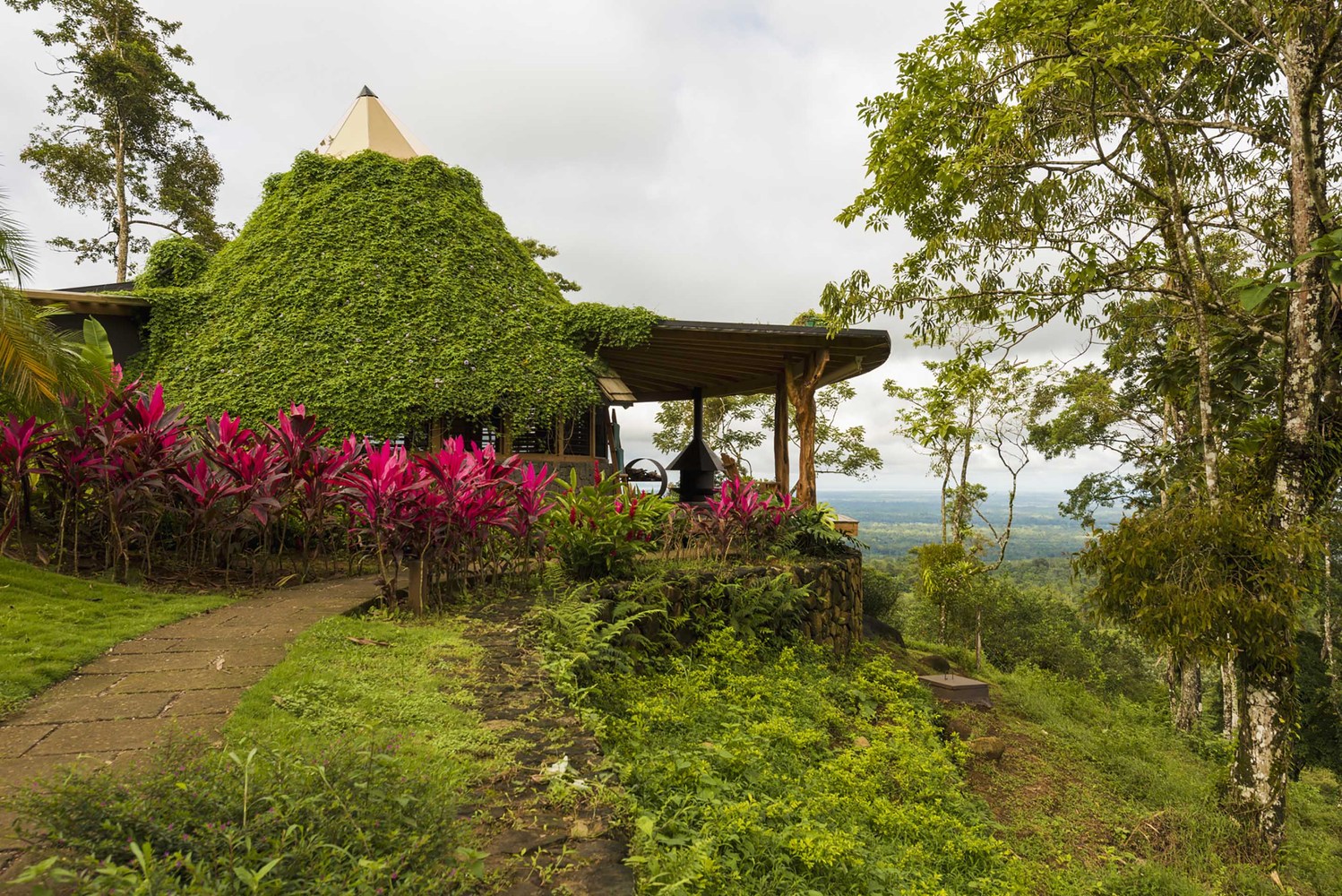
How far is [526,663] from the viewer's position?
3760mm

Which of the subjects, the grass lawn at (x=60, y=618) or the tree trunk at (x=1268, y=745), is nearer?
the grass lawn at (x=60, y=618)

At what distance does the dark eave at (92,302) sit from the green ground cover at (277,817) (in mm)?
9306

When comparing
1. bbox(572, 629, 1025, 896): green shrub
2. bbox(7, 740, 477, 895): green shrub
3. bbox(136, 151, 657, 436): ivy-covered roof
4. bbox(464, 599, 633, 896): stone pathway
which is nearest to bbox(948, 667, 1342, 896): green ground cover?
bbox(572, 629, 1025, 896): green shrub

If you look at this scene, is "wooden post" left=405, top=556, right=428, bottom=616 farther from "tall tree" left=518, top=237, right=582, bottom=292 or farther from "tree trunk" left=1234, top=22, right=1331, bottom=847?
"tall tree" left=518, top=237, right=582, bottom=292

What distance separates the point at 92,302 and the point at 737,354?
968 cm

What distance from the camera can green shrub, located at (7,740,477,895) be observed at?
4.90 ft

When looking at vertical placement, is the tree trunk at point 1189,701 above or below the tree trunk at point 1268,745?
below

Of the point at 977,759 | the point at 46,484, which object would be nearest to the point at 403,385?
the point at 46,484

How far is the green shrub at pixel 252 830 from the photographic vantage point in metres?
1.49

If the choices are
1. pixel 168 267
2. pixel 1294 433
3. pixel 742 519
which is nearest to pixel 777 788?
pixel 742 519

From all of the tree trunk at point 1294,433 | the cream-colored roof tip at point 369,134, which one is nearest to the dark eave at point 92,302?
the cream-colored roof tip at point 369,134

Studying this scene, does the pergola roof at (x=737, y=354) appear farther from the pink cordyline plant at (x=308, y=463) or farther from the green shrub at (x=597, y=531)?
the pink cordyline plant at (x=308, y=463)

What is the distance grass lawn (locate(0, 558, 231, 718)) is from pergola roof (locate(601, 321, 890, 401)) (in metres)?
6.71

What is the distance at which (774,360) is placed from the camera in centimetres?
1166
